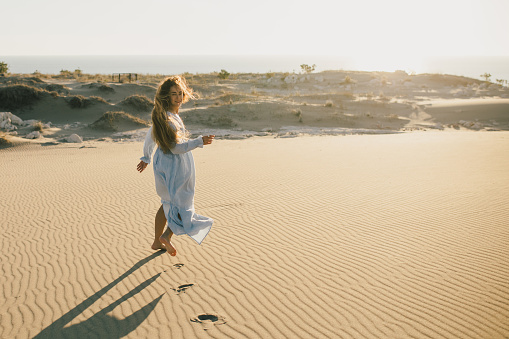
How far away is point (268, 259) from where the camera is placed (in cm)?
486

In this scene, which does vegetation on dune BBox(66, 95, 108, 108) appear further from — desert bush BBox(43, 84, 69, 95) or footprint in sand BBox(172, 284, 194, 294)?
footprint in sand BBox(172, 284, 194, 294)

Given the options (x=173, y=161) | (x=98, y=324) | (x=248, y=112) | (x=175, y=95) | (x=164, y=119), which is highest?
(x=175, y=95)

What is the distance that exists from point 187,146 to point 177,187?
0.48 meters

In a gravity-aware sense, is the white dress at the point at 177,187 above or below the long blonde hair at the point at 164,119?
below

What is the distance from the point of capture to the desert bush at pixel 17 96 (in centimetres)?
2241

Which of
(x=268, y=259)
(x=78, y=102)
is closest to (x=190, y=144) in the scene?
(x=268, y=259)

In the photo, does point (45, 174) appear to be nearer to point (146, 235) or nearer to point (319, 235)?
point (146, 235)

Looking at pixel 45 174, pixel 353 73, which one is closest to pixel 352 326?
pixel 45 174

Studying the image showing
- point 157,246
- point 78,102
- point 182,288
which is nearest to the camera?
point 182,288

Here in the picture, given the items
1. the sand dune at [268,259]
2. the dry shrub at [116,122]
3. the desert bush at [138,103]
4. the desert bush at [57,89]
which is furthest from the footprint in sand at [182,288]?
the desert bush at [57,89]

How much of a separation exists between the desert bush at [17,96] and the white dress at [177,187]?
2195cm

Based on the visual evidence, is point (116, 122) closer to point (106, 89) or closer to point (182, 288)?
point (106, 89)

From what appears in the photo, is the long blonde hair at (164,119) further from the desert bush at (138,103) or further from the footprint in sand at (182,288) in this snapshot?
the desert bush at (138,103)

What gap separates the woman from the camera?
13.3ft
